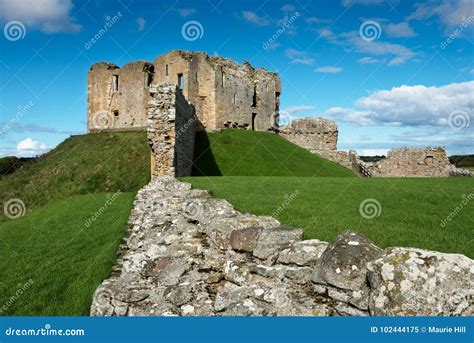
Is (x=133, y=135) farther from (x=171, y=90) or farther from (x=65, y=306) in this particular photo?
(x=65, y=306)

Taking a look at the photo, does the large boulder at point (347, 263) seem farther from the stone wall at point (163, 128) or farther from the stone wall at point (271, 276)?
the stone wall at point (163, 128)

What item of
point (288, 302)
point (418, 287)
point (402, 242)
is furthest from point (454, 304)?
point (402, 242)

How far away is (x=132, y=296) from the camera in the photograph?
22.1 feet

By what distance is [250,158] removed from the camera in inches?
1280

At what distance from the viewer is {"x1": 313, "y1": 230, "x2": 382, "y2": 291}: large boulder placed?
5.45m

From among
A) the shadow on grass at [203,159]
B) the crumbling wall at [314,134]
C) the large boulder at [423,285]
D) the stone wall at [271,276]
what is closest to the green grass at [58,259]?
the stone wall at [271,276]

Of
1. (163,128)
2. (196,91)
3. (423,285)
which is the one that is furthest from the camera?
(196,91)

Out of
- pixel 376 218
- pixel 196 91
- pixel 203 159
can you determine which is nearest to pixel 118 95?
pixel 196 91

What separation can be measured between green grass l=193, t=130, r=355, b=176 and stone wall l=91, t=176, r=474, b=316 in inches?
768

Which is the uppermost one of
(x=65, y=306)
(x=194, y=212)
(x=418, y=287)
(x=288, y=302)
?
(x=194, y=212)

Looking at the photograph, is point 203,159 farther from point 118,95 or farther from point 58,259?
point 58,259

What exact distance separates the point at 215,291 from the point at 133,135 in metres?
33.1

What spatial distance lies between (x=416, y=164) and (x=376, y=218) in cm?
2773

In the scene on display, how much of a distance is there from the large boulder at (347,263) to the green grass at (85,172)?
21.3m
